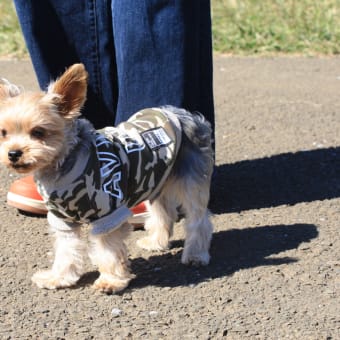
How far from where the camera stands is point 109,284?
3957 mm

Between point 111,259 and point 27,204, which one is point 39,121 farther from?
point 27,204

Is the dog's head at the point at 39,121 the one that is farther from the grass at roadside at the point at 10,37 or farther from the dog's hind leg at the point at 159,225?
the grass at roadside at the point at 10,37

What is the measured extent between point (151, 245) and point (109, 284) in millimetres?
617

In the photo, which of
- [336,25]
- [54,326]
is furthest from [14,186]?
[336,25]

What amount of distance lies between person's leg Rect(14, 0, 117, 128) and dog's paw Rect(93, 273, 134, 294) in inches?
58.3

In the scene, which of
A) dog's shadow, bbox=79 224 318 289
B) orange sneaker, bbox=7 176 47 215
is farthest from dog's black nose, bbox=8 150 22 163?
orange sneaker, bbox=7 176 47 215

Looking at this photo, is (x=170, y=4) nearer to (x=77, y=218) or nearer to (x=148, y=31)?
(x=148, y=31)

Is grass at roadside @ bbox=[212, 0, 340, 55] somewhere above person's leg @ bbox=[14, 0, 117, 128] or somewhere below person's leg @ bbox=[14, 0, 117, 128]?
below

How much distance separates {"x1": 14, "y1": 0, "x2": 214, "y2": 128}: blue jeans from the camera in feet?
14.9

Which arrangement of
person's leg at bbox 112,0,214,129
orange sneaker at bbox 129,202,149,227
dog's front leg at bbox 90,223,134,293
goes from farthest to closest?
orange sneaker at bbox 129,202,149,227
person's leg at bbox 112,0,214,129
dog's front leg at bbox 90,223,134,293

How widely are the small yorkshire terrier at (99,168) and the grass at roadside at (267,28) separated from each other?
5.13 meters

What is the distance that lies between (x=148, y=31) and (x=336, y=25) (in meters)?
5.68

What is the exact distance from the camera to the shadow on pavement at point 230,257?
4191mm

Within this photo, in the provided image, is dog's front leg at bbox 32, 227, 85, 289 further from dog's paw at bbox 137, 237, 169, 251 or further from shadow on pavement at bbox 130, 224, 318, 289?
dog's paw at bbox 137, 237, 169, 251
